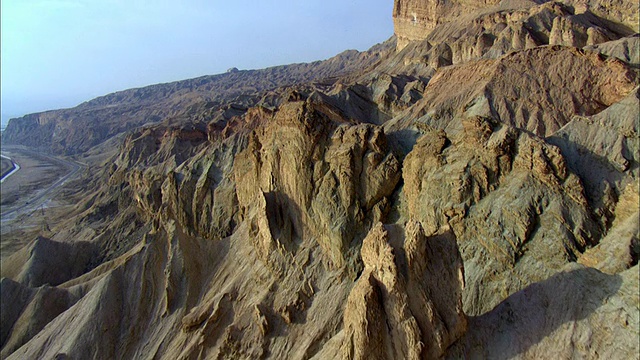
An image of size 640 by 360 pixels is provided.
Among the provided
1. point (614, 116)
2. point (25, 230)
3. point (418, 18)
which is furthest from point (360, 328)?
point (418, 18)

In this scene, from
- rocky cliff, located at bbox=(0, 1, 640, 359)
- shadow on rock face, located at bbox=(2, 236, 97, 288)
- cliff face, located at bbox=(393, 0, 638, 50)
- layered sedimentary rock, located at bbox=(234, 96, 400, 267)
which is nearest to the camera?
rocky cliff, located at bbox=(0, 1, 640, 359)

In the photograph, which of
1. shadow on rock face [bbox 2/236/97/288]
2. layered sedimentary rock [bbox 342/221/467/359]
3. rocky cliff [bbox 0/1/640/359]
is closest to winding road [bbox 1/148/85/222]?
shadow on rock face [bbox 2/236/97/288]

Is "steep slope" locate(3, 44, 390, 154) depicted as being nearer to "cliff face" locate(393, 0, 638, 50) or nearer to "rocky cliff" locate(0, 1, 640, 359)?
"cliff face" locate(393, 0, 638, 50)

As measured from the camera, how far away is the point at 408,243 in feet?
35.1

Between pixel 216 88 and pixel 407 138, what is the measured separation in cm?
17439

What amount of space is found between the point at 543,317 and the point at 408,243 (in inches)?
159

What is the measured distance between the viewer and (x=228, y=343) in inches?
699

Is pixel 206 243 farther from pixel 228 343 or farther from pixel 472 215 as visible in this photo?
pixel 472 215

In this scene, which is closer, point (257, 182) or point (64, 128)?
point (257, 182)

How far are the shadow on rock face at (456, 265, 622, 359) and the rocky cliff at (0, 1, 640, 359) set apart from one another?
39mm

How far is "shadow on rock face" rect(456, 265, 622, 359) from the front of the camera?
393 inches

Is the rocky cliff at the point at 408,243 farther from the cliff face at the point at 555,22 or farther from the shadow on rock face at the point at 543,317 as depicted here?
the cliff face at the point at 555,22

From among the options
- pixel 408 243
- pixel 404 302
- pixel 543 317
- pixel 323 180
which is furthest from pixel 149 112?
pixel 543 317

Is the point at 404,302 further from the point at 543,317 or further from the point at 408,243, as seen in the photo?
the point at 543,317
